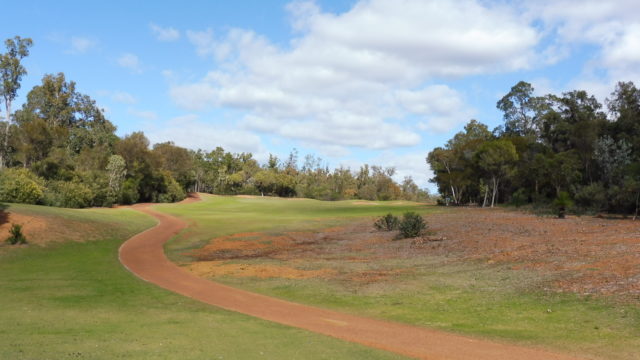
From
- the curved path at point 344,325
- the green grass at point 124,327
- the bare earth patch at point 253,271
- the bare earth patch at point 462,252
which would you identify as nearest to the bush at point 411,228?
the bare earth patch at point 462,252

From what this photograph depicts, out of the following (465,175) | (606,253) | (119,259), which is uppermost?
(465,175)

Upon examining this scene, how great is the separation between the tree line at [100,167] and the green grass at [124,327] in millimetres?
36302

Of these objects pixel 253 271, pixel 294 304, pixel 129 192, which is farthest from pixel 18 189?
pixel 294 304

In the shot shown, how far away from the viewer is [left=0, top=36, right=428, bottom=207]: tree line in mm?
64375

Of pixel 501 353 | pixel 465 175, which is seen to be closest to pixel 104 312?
pixel 501 353

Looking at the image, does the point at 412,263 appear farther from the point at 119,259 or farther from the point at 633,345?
the point at 119,259

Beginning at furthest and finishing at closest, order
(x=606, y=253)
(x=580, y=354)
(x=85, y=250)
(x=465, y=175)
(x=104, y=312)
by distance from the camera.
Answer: (x=465, y=175) < (x=85, y=250) < (x=606, y=253) < (x=104, y=312) < (x=580, y=354)

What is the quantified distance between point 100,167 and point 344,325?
252 ft

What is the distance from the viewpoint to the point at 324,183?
143 meters

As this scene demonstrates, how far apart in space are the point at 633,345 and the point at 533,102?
8292cm

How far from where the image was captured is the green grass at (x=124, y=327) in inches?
365

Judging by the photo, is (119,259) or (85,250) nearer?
(119,259)

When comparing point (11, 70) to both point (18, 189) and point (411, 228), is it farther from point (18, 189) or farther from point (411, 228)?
point (411, 228)

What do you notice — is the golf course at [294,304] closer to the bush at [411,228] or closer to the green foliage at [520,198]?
the bush at [411,228]
